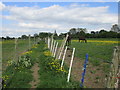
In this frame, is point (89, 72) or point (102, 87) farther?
point (89, 72)

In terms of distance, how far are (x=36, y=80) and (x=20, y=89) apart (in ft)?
3.92

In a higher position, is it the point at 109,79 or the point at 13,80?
the point at 109,79

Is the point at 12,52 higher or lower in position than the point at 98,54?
higher

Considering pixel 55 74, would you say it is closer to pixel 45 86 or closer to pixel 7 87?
pixel 45 86

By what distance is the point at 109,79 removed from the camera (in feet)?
13.7

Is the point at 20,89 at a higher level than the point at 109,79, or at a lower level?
lower

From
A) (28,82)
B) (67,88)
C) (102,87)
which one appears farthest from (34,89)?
(102,87)

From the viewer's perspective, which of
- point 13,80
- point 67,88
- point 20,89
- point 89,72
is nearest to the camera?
point 67,88

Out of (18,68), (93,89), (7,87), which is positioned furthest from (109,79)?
(18,68)

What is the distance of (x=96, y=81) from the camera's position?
20.0 feet

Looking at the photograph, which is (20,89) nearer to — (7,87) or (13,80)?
(7,87)

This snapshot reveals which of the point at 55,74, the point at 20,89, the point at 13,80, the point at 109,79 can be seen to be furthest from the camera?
the point at 55,74

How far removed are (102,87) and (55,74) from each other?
2047 mm

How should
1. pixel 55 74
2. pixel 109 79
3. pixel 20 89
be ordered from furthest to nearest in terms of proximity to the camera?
pixel 55 74
pixel 20 89
pixel 109 79
